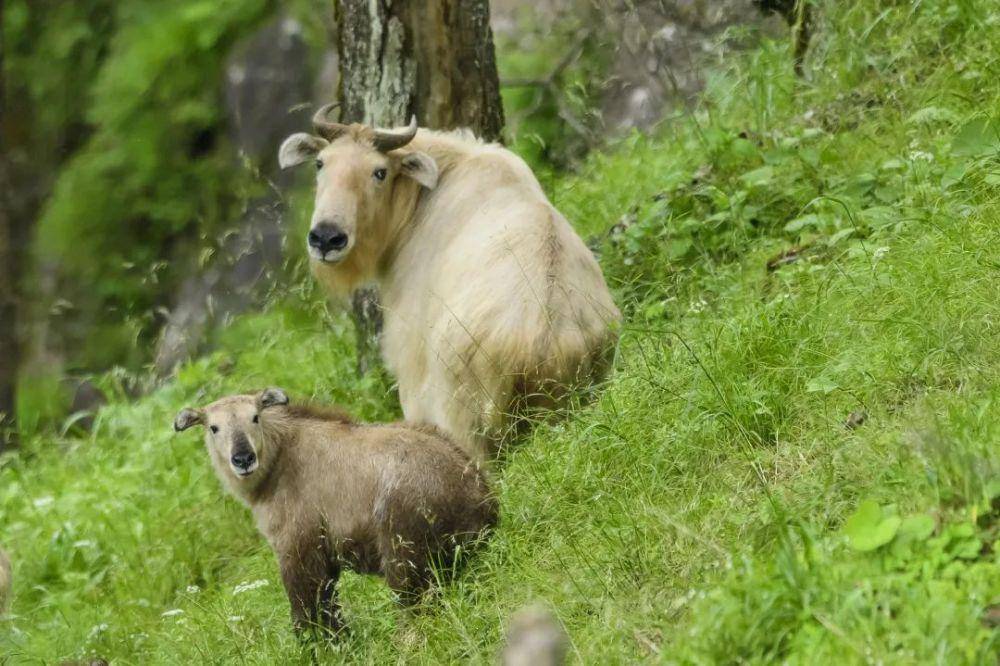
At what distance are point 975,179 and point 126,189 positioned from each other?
30.5 feet

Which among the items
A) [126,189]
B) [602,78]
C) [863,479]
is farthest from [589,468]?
[126,189]

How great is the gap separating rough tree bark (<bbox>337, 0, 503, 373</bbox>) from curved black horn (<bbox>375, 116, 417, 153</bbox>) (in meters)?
Result: 0.64

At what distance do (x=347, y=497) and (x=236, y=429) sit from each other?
0.51 m

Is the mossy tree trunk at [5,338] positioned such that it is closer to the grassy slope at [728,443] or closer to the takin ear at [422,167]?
the grassy slope at [728,443]

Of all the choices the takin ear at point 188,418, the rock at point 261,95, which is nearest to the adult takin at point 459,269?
the takin ear at point 188,418

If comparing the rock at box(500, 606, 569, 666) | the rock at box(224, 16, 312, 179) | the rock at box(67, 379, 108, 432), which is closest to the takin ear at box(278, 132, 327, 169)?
the rock at box(500, 606, 569, 666)

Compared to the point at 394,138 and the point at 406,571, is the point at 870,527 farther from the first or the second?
the point at 394,138

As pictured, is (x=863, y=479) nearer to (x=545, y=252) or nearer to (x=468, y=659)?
(x=468, y=659)

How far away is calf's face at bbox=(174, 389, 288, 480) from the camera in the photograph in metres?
5.25

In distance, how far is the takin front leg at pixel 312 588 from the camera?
508cm

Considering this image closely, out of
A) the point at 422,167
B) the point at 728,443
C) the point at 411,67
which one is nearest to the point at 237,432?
the point at 728,443

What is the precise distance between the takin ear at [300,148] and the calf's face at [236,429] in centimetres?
182

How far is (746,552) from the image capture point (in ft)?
13.6

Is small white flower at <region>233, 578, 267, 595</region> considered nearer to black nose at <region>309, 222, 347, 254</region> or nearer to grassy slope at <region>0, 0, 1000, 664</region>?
grassy slope at <region>0, 0, 1000, 664</region>
